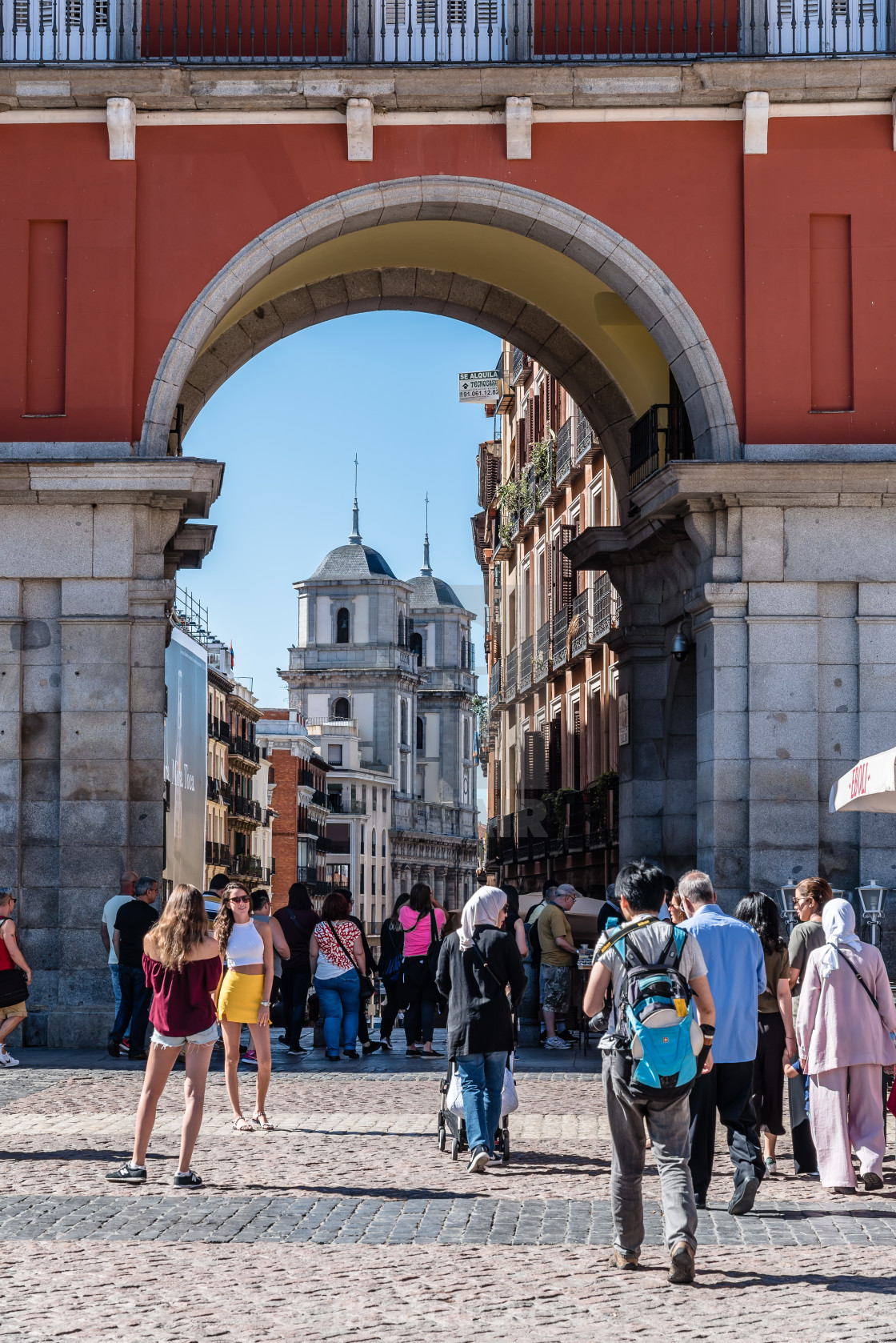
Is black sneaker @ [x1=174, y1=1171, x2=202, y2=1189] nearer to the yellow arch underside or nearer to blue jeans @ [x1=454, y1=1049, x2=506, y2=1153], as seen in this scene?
blue jeans @ [x1=454, y1=1049, x2=506, y2=1153]

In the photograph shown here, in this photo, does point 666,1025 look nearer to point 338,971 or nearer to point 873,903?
point 338,971

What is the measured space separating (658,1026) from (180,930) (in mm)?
3057

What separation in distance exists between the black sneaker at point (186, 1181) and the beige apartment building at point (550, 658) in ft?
47.1

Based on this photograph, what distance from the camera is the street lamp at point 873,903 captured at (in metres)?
18.2

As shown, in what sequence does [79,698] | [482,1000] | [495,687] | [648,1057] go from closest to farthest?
[648,1057]
[482,1000]
[79,698]
[495,687]

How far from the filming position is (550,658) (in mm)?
40188

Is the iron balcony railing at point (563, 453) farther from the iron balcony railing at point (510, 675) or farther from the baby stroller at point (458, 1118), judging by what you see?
the baby stroller at point (458, 1118)

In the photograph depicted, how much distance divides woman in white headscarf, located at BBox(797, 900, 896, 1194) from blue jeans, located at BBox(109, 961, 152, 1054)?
7.78 m

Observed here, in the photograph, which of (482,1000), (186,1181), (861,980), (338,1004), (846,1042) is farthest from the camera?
(338,1004)

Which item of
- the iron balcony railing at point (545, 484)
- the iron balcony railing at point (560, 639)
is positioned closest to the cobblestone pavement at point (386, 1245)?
the iron balcony railing at point (560, 639)

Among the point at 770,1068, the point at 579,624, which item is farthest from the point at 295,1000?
the point at 579,624

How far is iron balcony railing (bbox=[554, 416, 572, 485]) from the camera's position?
37.9 metres

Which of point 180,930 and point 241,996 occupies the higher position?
point 180,930

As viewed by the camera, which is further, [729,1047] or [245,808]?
[245,808]
